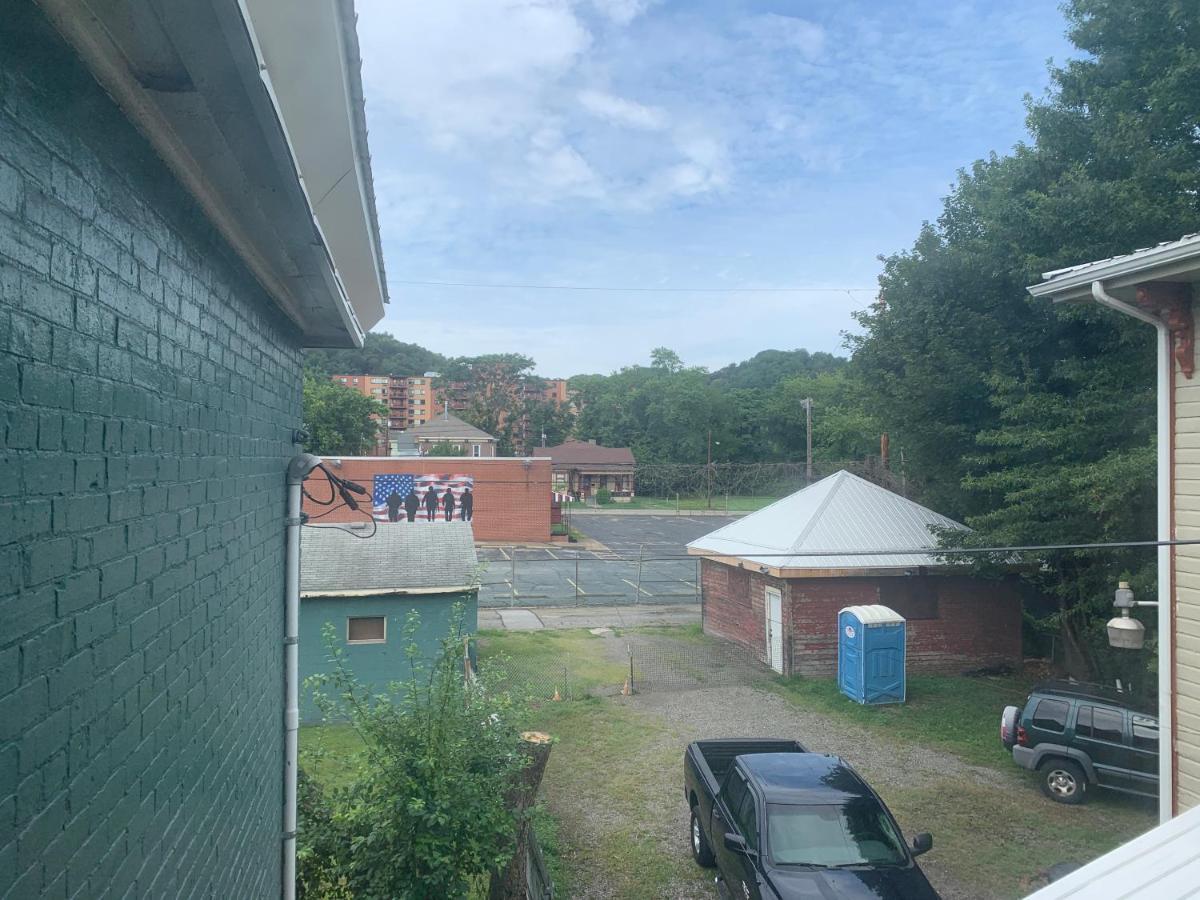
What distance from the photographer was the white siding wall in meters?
7.02

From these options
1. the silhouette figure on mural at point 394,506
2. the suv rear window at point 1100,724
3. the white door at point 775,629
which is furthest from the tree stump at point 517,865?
the silhouette figure on mural at point 394,506

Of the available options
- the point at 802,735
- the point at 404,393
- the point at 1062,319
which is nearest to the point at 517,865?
the point at 802,735

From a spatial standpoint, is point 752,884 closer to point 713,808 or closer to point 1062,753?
point 713,808

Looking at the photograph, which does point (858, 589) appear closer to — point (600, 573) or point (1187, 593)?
point (1187, 593)

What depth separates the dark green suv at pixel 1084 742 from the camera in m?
9.99

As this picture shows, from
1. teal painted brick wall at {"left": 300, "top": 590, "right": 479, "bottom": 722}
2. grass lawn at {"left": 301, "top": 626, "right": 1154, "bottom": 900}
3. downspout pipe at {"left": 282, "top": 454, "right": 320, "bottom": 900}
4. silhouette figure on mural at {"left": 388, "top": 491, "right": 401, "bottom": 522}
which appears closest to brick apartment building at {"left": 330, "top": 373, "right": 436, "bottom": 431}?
silhouette figure on mural at {"left": 388, "top": 491, "right": 401, "bottom": 522}

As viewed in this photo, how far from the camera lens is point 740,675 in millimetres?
16391

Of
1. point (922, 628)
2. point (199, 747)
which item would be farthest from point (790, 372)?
point (199, 747)

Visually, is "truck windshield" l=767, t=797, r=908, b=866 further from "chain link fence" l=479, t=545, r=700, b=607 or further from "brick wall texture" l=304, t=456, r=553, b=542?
"brick wall texture" l=304, t=456, r=553, b=542

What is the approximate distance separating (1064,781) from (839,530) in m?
7.14

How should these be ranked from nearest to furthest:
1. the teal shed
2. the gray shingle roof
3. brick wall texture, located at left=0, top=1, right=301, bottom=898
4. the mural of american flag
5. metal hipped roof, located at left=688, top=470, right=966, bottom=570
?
brick wall texture, located at left=0, top=1, right=301, bottom=898, the teal shed, the gray shingle roof, metal hipped roof, located at left=688, top=470, right=966, bottom=570, the mural of american flag

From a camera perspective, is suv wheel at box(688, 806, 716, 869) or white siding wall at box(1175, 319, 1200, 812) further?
suv wheel at box(688, 806, 716, 869)

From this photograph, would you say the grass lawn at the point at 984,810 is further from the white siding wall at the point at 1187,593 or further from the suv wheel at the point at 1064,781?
the white siding wall at the point at 1187,593

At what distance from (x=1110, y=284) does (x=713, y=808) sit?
→ 633 cm
